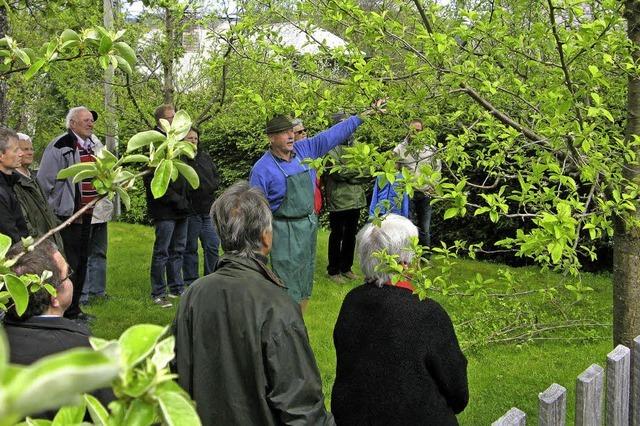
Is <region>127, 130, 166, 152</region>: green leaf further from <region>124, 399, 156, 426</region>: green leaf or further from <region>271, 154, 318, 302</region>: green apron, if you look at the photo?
<region>271, 154, 318, 302</region>: green apron

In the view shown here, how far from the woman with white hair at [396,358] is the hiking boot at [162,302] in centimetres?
440

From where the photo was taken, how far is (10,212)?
472 centimetres

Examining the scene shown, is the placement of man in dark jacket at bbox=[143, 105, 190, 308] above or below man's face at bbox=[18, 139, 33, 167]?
below

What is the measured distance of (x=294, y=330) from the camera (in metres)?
2.60

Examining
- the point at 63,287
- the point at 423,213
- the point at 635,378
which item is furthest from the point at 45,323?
the point at 423,213

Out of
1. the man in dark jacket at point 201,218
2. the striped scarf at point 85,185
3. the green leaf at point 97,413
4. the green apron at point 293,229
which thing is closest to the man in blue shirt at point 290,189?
the green apron at point 293,229

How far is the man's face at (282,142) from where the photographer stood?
17.4ft

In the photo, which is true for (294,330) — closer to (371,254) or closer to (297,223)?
(371,254)

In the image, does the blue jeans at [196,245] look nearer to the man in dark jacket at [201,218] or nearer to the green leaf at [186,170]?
the man in dark jacket at [201,218]

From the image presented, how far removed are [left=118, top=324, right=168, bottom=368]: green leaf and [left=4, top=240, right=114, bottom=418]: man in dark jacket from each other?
5.58 ft

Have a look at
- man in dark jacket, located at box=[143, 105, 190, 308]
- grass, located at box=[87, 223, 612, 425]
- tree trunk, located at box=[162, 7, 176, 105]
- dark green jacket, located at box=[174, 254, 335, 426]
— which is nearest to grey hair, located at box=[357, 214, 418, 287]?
dark green jacket, located at box=[174, 254, 335, 426]

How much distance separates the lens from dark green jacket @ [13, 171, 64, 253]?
499 centimetres

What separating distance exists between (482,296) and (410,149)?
3.36ft

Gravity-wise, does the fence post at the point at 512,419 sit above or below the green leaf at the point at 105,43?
below
